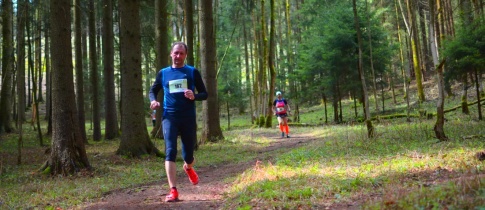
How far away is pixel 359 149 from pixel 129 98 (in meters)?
6.01

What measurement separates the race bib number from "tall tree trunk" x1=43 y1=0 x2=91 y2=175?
4.06 meters

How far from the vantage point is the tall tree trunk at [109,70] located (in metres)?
16.1

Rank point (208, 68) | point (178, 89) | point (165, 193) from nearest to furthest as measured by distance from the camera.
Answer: point (178, 89), point (165, 193), point (208, 68)

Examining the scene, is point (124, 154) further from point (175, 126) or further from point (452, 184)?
point (452, 184)

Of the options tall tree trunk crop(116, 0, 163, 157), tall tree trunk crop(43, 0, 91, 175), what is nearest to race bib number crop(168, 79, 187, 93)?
tall tree trunk crop(43, 0, 91, 175)

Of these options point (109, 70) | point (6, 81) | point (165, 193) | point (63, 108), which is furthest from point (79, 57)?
point (165, 193)

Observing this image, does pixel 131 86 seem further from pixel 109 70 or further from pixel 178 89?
pixel 109 70

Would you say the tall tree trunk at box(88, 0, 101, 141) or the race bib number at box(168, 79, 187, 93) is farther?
the tall tree trunk at box(88, 0, 101, 141)

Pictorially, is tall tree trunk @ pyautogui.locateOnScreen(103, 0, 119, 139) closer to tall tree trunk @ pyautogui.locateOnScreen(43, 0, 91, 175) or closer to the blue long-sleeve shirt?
tall tree trunk @ pyautogui.locateOnScreen(43, 0, 91, 175)

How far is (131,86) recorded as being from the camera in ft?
33.2

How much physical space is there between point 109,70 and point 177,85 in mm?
12831

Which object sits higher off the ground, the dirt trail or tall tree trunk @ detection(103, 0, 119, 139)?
tall tree trunk @ detection(103, 0, 119, 139)

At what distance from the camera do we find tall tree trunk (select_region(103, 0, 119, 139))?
16062 mm

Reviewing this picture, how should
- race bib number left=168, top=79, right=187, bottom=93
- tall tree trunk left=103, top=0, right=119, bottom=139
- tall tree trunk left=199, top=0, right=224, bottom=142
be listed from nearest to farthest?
race bib number left=168, top=79, right=187, bottom=93, tall tree trunk left=199, top=0, right=224, bottom=142, tall tree trunk left=103, top=0, right=119, bottom=139
